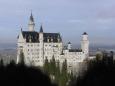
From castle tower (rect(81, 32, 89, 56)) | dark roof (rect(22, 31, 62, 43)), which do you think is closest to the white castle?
dark roof (rect(22, 31, 62, 43))

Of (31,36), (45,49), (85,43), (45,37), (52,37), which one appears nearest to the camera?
(31,36)

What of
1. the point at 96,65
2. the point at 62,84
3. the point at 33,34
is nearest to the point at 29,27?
the point at 33,34

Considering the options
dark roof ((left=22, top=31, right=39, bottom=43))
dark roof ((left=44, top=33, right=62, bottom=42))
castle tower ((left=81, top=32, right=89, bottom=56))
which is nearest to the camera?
dark roof ((left=22, top=31, right=39, bottom=43))

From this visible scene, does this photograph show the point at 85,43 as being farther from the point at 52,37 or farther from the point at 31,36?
A: the point at 31,36

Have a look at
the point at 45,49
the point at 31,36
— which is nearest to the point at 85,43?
the point at 45,49

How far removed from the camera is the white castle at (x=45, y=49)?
9844cm

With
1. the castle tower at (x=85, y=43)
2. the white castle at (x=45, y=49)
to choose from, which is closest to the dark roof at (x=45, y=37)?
the white castle at (x=45, y=49)

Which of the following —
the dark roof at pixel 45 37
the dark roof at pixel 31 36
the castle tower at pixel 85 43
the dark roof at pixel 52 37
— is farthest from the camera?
the castle tower at pixel 85 43

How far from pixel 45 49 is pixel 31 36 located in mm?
4747

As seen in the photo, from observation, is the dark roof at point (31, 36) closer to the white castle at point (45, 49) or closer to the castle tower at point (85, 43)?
the white castle at point (45, 49)

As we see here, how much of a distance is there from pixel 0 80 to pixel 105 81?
10.2ft

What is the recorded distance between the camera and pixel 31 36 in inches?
3898

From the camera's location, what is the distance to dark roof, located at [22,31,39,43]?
9838cm

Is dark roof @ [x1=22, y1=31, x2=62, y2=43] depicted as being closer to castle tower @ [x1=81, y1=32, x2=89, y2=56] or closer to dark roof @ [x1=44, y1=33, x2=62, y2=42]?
dark roof @ [x1=44, y1=33, x2=62, y2=42]
